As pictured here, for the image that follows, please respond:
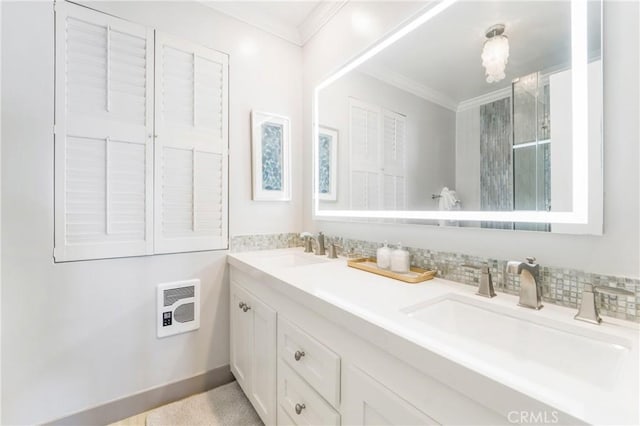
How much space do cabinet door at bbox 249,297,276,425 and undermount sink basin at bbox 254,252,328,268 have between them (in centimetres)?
33

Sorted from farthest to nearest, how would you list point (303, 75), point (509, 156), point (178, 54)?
point (303, 75), point (178, 54), point (509, 156)

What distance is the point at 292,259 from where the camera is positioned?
6.14ft

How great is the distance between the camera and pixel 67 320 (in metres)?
1.35

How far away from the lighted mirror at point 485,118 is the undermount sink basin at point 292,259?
0.39 metres

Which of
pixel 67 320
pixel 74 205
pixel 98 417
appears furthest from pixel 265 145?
pixel 98 417

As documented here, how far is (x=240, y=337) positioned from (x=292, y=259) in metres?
0.56

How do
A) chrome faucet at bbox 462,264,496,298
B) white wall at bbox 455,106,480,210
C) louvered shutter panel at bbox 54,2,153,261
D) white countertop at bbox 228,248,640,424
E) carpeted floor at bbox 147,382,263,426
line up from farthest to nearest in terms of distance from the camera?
carpeted floor at bbox 147,382,263,426 < louvered shutter panel at bbox 54,2,153,261 < white wall at bbox 455,106,480,210 < chrome faucet at bbox 462,264,496,298 < white countertop at bbox 228,248,640,424

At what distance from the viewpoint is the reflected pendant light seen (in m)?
0.98

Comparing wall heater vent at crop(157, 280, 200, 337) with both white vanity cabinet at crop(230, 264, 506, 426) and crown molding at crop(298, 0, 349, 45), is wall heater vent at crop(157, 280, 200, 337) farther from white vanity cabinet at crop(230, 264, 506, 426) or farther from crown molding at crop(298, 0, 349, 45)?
crown molding at crop(298, 0, 349, 45)

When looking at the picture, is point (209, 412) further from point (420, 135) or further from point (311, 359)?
point (420, 135)

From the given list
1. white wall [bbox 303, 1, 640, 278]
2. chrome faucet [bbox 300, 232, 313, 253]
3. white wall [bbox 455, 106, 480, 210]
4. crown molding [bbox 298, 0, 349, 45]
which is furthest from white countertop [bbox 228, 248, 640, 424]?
crown molding [bbox 298, 0, 349, 45]

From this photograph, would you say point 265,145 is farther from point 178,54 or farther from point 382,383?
point 382,383

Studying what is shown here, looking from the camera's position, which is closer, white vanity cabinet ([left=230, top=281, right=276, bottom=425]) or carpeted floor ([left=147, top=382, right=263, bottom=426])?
white vanity cabinet ([left=230, top=281, right=276, bottom=425])

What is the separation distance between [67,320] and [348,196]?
1.60 m
